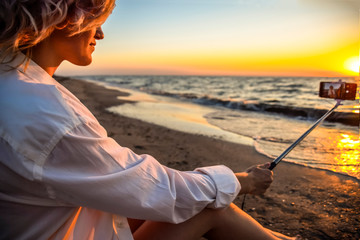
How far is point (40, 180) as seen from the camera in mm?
789

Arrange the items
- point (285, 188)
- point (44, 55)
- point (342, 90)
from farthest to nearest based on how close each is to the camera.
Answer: point (285, 188) → point (342, 90) → point (44, 55)

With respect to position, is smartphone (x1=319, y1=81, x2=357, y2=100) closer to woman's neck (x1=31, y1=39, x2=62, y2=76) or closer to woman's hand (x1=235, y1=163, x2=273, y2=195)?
woman's hand (x1=235, y1=163, x2=273, y2=195)

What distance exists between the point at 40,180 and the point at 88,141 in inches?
6.5

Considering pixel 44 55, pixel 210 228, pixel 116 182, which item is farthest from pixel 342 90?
pixel 44 55

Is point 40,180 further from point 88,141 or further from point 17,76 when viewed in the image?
point 17,76

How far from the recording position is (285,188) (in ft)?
9.68

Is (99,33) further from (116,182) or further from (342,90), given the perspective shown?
(342,90)

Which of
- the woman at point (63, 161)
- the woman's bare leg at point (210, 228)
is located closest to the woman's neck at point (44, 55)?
the woman at point (63, 161)

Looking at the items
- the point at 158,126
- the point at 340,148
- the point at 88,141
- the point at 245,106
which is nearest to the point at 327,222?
the point at 88,141

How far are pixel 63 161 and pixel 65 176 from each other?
43 mm

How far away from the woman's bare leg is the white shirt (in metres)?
0.10

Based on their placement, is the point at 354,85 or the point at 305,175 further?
the point at 305,175

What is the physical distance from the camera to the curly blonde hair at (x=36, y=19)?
820mm

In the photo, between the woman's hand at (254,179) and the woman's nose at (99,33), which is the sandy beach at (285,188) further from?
the woman's nose at (99,33)
